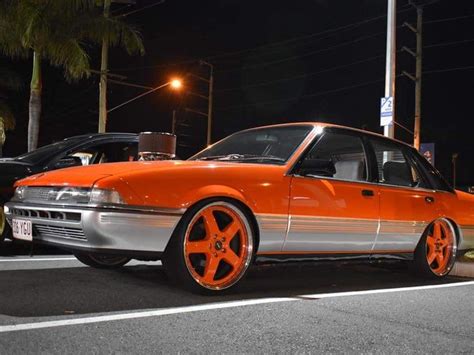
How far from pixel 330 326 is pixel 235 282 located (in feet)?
3.34

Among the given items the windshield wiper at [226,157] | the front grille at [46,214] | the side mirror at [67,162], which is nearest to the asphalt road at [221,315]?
the front grille at [46,214]

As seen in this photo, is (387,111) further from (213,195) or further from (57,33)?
(57,33)

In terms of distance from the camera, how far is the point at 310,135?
5023 mm

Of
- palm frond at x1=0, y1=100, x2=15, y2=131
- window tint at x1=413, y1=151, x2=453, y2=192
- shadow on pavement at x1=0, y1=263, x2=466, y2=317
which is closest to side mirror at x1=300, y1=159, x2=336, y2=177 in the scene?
shadow on pavement at x1=0, y1=263, x2=466, y2=317

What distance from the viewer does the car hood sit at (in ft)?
13.3

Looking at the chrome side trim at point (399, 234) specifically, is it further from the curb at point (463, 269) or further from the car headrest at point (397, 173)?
the curb at point (463, 269)

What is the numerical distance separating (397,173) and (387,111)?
6.78 meters

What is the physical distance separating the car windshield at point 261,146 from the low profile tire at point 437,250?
73.4 inches

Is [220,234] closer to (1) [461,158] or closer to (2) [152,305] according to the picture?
(2) [152,305]

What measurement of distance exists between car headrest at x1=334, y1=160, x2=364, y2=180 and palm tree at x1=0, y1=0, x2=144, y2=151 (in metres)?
12.9

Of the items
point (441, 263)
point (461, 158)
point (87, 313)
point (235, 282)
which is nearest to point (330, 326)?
point (235, 282)

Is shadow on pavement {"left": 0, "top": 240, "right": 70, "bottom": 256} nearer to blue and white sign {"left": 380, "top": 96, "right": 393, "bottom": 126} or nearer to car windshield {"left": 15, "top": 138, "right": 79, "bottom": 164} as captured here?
car windshield {"left": 15, "top": 138, "right": 79, "bottom": 164}

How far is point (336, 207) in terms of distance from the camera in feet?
16.1

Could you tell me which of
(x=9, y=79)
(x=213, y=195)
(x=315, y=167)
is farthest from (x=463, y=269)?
(x=9, y=79)
